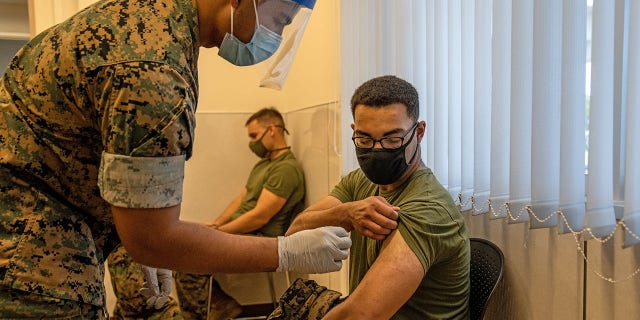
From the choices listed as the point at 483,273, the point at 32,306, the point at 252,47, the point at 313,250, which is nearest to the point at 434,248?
the point at 483,273

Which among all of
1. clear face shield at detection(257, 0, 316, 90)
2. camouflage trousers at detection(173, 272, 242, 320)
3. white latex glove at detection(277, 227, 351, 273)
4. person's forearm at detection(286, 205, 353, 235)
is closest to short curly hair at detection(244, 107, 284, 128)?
camouflage trousers at detection(173, 272, 242, 320)

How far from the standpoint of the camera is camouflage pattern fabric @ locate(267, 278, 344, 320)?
63.3 inches

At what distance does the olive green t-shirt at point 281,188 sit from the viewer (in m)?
3.25

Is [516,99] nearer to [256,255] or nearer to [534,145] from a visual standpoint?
[534,145]

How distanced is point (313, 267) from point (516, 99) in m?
A: 0.75

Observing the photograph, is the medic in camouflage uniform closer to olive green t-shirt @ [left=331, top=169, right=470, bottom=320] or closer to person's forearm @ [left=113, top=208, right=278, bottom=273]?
person's forearm @ [left=113, top=208, right=278, bottom=273]

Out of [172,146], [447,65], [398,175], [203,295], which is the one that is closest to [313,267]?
[172,146]

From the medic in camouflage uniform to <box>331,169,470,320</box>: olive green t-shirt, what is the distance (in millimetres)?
463

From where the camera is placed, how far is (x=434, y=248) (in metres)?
1.39

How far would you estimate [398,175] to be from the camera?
A: 5.32 ft

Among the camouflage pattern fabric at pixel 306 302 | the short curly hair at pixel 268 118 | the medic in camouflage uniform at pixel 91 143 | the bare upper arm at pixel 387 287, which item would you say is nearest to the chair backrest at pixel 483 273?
the bare upper arm at pixel 387 287

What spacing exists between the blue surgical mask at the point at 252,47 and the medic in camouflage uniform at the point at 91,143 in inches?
1.1

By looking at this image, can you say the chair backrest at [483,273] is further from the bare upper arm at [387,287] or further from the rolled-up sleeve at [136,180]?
the rolled-up sleeve at [136,180]

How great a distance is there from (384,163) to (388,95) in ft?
0.68
